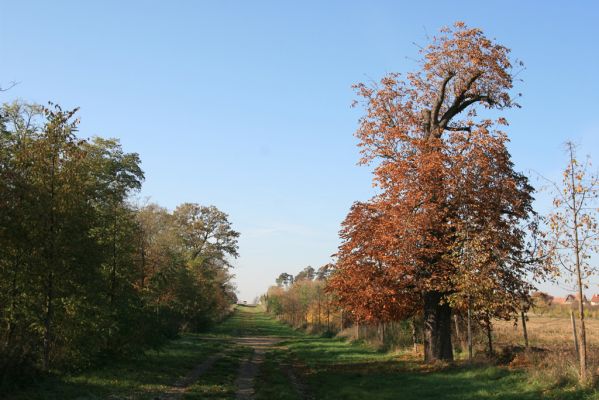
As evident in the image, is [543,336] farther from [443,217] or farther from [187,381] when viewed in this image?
[187,381]

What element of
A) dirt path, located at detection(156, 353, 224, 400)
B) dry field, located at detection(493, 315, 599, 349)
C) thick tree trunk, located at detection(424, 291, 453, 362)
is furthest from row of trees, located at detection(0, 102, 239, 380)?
dry field, located at detection(493, 315, 599, 349)

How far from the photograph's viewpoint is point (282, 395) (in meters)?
15.3

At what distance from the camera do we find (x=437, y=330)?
21812 mm

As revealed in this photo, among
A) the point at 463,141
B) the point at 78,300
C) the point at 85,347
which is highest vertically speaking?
the point at 463,141

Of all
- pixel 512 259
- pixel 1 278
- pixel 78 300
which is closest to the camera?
pixel 1 278

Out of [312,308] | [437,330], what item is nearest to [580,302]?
[437,330]

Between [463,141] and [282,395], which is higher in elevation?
[463,141]

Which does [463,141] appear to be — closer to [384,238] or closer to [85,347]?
[384,238]

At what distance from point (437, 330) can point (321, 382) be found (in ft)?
19.0

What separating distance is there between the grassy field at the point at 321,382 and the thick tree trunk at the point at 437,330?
34.7 inches

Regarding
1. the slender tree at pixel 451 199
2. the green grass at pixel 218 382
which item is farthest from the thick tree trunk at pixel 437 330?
the green grass at pixel 218 382

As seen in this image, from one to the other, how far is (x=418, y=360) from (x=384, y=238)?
6669mm

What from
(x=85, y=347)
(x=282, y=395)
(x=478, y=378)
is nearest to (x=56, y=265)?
(x=85, y=347)

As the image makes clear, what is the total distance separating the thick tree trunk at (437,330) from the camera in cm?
2159
